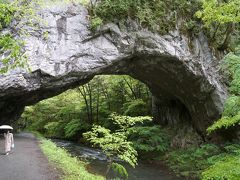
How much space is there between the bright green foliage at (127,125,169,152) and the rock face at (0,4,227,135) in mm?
2739

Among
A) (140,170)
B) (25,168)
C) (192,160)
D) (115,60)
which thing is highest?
(115,60)

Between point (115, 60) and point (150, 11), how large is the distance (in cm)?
310

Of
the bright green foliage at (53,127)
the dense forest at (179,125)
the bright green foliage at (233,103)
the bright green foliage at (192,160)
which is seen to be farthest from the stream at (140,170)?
the bright green foliage at (53,127)

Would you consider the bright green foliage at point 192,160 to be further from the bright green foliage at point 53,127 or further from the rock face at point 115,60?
the bright green foliage at point 53,127

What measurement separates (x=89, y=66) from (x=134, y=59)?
120 inches

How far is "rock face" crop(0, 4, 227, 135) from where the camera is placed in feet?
42.8

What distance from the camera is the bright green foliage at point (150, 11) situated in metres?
14.0

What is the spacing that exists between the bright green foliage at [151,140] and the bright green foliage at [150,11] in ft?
25.1

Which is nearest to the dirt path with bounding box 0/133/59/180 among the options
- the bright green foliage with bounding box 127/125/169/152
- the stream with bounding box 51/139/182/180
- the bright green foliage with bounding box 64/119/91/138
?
the stream with bounding box 51/139/182/180

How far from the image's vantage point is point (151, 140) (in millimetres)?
20516

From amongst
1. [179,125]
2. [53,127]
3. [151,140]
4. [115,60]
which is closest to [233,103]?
[115,60]

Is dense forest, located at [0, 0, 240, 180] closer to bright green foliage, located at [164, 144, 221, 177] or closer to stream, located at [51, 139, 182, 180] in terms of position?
bright green foliage, located at [164, 144, 221, 177]

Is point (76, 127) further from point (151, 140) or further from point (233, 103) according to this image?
point (233, 103)

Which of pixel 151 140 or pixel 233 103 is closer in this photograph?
pixel 233 103
